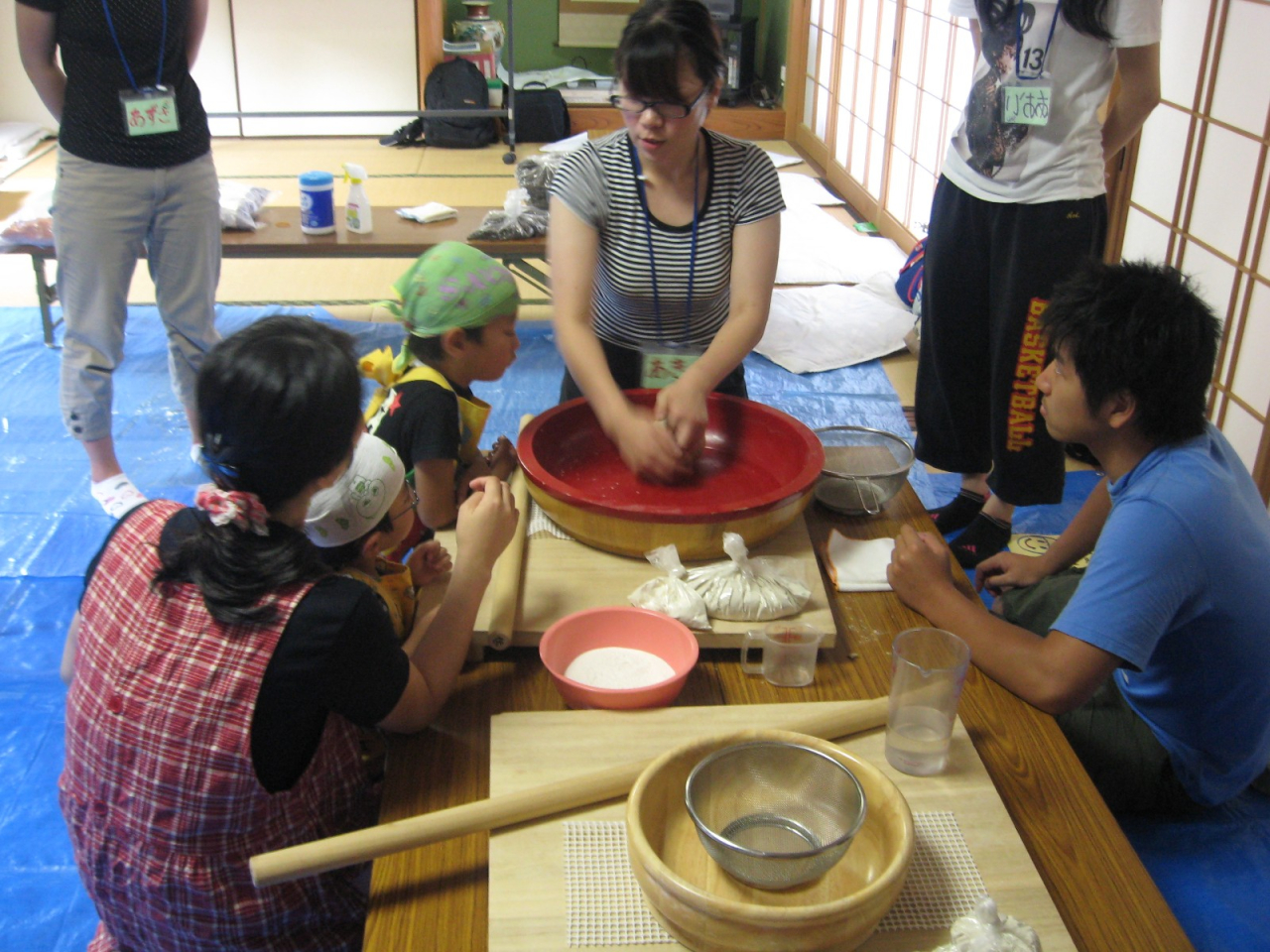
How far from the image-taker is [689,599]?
1.30 metres

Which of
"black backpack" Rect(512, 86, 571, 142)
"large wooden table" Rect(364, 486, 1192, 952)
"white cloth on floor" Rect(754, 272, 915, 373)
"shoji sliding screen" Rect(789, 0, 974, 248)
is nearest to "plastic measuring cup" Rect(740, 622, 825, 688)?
"large wooden table" Rect(364, 486, 1192, 952)

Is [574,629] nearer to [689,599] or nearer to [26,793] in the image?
[689,599]

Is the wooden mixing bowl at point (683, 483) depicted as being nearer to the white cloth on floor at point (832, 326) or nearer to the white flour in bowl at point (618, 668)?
the white flour in bowl at point (618, 668)

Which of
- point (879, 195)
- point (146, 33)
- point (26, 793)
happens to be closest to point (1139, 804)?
point (26, 793)

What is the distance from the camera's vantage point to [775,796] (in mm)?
993

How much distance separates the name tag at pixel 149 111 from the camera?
97.3 inches

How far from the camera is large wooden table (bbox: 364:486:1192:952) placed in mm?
944

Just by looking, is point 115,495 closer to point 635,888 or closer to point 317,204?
point 317,204

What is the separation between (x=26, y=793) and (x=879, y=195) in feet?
14.2

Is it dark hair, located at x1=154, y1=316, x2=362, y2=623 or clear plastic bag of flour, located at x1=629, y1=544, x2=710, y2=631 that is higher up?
dark hair, located at x1=154, y1=316, x2=362, y2=623

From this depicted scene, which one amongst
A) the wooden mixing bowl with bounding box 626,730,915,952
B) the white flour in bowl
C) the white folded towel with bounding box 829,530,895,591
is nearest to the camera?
the wooden mixing bowl with bounding box 626,730,915,952

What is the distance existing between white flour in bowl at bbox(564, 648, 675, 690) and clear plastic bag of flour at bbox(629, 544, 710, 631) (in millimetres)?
61

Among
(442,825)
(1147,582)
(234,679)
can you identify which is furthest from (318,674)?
(1147,582)

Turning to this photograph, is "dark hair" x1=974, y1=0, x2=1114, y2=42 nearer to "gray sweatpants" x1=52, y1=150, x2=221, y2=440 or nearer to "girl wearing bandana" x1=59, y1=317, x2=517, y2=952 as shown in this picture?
"girl wearing bandana" x1=59, y1=317, x2=517, y2=952
